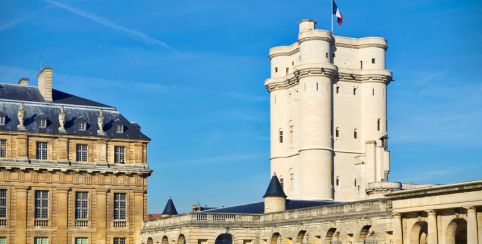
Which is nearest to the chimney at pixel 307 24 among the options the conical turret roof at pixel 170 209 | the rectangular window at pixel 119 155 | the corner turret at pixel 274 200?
the conical turret roof at pixel 170 209

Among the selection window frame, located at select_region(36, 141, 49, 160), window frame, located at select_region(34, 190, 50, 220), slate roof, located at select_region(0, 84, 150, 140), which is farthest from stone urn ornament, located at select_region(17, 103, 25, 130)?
window frame, located at select_region(34, 190, 50, 220)

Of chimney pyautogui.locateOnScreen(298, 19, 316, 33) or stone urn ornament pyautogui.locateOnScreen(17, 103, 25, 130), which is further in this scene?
chimney pyautogui.locateOnScreen(298, 19, 316, 33)

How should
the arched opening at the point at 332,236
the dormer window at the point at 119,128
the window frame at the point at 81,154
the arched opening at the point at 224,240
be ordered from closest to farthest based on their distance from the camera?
the arched opening at the point at 332,236 → the arched opening at the point at 224,240 → the window frame at the point at 81,154 → the dormer window at the point at 119,128

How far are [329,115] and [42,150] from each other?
35.2 metres

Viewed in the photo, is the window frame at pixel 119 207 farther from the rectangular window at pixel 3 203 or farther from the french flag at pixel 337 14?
the french flag at pixel 337 14

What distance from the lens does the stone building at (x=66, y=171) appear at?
66875 millimetres

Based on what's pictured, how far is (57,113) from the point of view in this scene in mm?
70875

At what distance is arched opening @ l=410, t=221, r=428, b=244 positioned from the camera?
155ft

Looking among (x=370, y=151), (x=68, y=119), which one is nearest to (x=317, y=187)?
(x=370, y=151)

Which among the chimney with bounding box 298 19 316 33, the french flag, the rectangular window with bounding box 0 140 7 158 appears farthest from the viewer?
the chimney with bounding box 298 19 316 33

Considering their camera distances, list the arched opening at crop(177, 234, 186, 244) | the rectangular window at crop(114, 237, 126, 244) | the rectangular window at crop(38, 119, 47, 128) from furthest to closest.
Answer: the rectangular window at crop(114, 237, 126, 244) → the rectangular window at crop(38, 119, 47, 128) → the arched opening at crop(177, 234, 186, 244)

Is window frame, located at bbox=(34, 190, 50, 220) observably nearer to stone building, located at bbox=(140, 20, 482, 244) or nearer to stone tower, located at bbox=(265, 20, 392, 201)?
stone building, located at bbox=(140, 20, 482, 244)

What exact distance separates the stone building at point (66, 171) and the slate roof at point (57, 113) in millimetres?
80

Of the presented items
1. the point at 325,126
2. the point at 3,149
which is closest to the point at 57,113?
the point at 3,149
